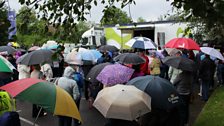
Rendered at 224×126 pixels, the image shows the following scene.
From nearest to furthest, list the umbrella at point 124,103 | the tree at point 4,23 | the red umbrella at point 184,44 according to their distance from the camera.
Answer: the tree at point 4,23
the umbrella at point 124,103
the red umbrella at point 184,44

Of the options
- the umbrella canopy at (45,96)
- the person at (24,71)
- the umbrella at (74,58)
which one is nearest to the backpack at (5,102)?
the umbrella canopy at (45,96)

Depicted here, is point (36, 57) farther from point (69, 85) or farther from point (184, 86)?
point (184, 86)

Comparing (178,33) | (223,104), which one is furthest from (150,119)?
(178,33)

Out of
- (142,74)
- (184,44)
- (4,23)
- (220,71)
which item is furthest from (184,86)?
(220,71)

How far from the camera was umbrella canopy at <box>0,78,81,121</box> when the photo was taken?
15.1 ft

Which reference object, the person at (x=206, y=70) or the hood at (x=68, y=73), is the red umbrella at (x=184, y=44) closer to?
the person at (x=206, y=70)

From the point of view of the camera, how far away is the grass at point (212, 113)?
9479mm

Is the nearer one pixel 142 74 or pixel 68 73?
pixel 68 73

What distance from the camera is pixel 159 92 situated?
18.6 ft

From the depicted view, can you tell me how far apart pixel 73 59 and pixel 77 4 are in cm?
463

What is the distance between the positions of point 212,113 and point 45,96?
6.98 meters

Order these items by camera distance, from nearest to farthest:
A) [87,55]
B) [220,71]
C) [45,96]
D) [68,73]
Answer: [45,96] → [68,73] → [87,55] → [220,71]

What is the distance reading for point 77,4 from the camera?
4.95 meters

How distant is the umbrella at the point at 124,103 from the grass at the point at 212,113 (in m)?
4.51
